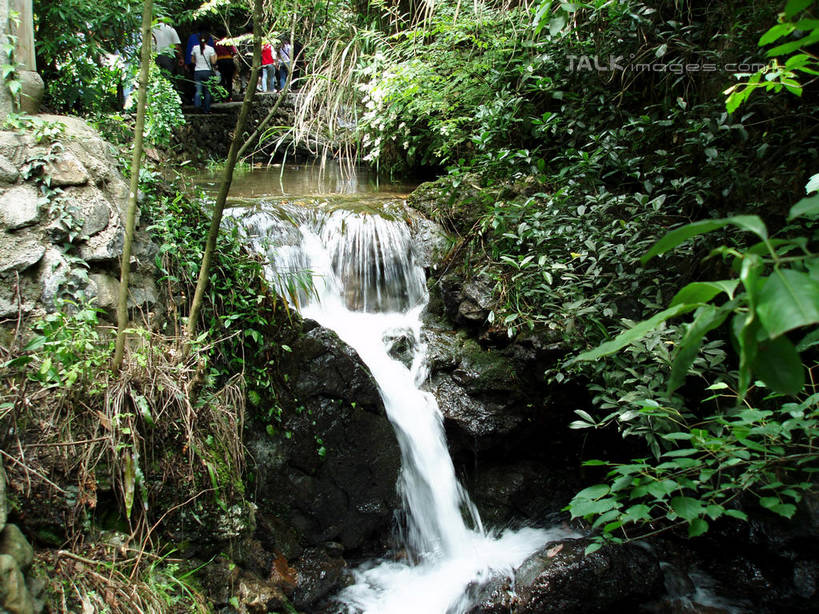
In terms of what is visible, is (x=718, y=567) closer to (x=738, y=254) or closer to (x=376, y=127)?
(x=738, y=254)

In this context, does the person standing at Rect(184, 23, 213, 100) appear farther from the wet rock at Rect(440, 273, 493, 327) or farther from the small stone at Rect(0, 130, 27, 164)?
the wet rock at Rect(440, 273, 493, 327)

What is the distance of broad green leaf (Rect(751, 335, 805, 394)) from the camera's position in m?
0.67

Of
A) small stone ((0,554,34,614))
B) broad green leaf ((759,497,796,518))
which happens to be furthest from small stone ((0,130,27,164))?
broad green leaf ((759,497,796,518))

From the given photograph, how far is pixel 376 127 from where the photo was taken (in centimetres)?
741

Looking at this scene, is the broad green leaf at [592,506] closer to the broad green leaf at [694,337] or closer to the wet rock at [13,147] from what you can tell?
the broad green leaf at [694,337]

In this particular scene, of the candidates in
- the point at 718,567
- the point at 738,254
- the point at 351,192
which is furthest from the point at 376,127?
the point at 738,254

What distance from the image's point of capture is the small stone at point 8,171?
286cm

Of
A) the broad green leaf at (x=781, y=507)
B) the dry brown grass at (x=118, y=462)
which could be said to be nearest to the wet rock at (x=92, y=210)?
the dry brown grass at (x=118, y=462)

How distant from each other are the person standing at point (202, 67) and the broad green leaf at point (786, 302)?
10903mm

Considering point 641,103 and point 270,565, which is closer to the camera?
point 270,565

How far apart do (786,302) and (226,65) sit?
14.1 m

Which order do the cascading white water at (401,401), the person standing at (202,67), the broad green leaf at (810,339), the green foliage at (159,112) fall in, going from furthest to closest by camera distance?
the person standing at (202,67)
the green foliage at (159,112)
the cascading white water at (401,401)
the broad green leaf at (810,339)

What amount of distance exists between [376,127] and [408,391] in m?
4.60

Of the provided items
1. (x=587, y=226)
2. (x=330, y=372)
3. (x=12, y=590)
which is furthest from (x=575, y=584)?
(x=12, y=590)
